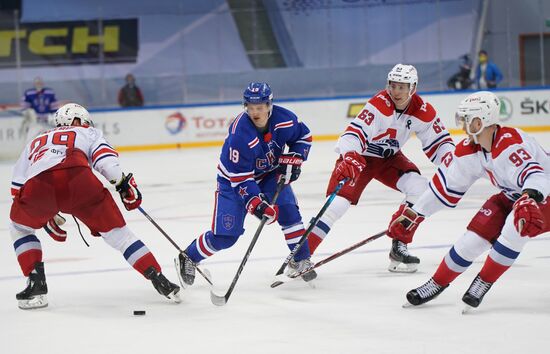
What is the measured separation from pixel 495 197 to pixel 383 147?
4.14ft

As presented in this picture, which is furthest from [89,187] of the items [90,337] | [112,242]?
[90,337]

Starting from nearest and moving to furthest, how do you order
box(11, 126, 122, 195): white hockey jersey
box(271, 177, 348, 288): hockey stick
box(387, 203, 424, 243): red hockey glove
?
1. box(387, 203, 424, 243): red hockey glove
2. box(11, 126, 122, 195): white hockey jersey
3. box(271, 177, 348, 288): hockey stick

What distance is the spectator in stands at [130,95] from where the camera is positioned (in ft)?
46.5

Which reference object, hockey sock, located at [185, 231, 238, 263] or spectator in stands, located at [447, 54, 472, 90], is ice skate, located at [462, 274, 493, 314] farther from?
spectator in stands, located at [447, 54, 472, 90]

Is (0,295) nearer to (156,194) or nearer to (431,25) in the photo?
(156,194)

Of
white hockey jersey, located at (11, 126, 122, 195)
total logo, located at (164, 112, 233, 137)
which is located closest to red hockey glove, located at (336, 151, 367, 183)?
white hockey jersey, located at (11, 126, 122, 195)

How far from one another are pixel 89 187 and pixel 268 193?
97 centimetres

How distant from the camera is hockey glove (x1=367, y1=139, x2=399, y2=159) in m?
5.12

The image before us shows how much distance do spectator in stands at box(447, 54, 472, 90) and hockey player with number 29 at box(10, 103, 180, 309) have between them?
10.2 meters

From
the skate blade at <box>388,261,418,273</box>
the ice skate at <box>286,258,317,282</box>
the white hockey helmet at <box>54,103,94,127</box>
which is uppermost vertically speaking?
the white hockey helmet at <box>54,103,94,127</box>

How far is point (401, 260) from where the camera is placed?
491cm

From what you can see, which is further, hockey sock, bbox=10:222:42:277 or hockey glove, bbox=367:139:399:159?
hockey glove, bbox=367:139:399:159

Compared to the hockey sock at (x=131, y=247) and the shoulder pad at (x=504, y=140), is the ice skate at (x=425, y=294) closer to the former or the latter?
the shoulder pad at (x=504, y=140)

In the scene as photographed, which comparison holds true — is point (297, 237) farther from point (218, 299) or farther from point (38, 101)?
point (38, 101)
